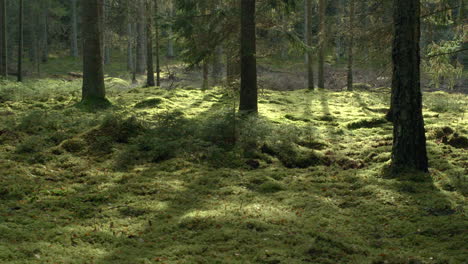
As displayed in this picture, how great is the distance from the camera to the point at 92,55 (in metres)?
15.2

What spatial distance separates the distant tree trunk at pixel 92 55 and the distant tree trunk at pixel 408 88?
1035cm

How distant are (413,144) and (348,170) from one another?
5.21 feet

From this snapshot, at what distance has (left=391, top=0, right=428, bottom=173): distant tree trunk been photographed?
830 cm

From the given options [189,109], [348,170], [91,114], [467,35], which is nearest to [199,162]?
[348,170]

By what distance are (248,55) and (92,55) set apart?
18.5 feet

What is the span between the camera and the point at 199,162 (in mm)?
9859

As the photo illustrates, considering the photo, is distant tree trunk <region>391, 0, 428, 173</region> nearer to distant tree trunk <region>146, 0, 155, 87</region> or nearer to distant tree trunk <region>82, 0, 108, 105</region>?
distant tree trunk <region>82, 0, 108, 105</region>

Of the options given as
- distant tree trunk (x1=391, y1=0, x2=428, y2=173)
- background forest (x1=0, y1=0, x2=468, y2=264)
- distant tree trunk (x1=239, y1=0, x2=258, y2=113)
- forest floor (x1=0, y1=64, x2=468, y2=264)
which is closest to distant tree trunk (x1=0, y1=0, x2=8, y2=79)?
background forest (x1=0, y1=0, x2=468, y2=264)

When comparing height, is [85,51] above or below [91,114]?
above

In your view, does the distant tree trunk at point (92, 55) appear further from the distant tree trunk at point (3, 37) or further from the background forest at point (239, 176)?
the distant tree trunk at point (3, 37)

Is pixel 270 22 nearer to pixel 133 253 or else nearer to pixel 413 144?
pixel 413 144

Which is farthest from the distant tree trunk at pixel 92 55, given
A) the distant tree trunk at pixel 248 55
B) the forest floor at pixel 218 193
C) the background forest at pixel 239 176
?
the distant tree trunk at pixel 248 55

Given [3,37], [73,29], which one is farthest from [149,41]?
[73,29]

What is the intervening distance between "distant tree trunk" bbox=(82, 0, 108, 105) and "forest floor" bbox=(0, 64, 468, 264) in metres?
1.80
